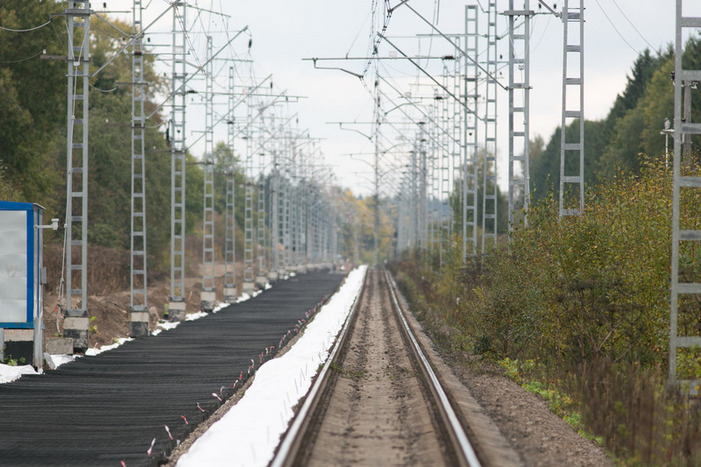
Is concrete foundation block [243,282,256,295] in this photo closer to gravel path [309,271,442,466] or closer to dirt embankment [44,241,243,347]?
dirt embankment [44,241,243,347]

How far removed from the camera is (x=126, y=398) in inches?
669

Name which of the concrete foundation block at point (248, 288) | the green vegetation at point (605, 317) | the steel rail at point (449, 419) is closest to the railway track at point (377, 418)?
the steel rail at point (449, 419)

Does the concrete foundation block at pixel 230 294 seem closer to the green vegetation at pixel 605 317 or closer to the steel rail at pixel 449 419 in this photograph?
the green vegetation at pixel 605 317

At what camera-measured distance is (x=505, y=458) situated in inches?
421

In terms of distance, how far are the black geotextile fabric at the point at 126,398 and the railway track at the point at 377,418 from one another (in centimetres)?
183

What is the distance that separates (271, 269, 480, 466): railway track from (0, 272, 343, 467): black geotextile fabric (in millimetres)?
1834

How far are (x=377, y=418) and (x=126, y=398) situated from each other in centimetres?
516

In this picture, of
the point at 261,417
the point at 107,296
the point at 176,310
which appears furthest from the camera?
the point at 107,296

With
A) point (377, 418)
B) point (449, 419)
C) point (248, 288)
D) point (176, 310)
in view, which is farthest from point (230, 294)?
point (449, 419)

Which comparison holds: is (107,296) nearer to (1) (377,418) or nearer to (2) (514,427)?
(1) (377,418)

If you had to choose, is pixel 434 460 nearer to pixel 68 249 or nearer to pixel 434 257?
pixel 68 249

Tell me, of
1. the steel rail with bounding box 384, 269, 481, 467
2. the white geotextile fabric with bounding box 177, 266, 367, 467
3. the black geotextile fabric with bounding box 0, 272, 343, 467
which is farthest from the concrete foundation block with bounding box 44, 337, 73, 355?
the steel rail with bounding box 384, 269, 481, 467

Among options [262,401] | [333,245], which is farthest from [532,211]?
[333,245]

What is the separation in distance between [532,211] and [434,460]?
1136 cm
